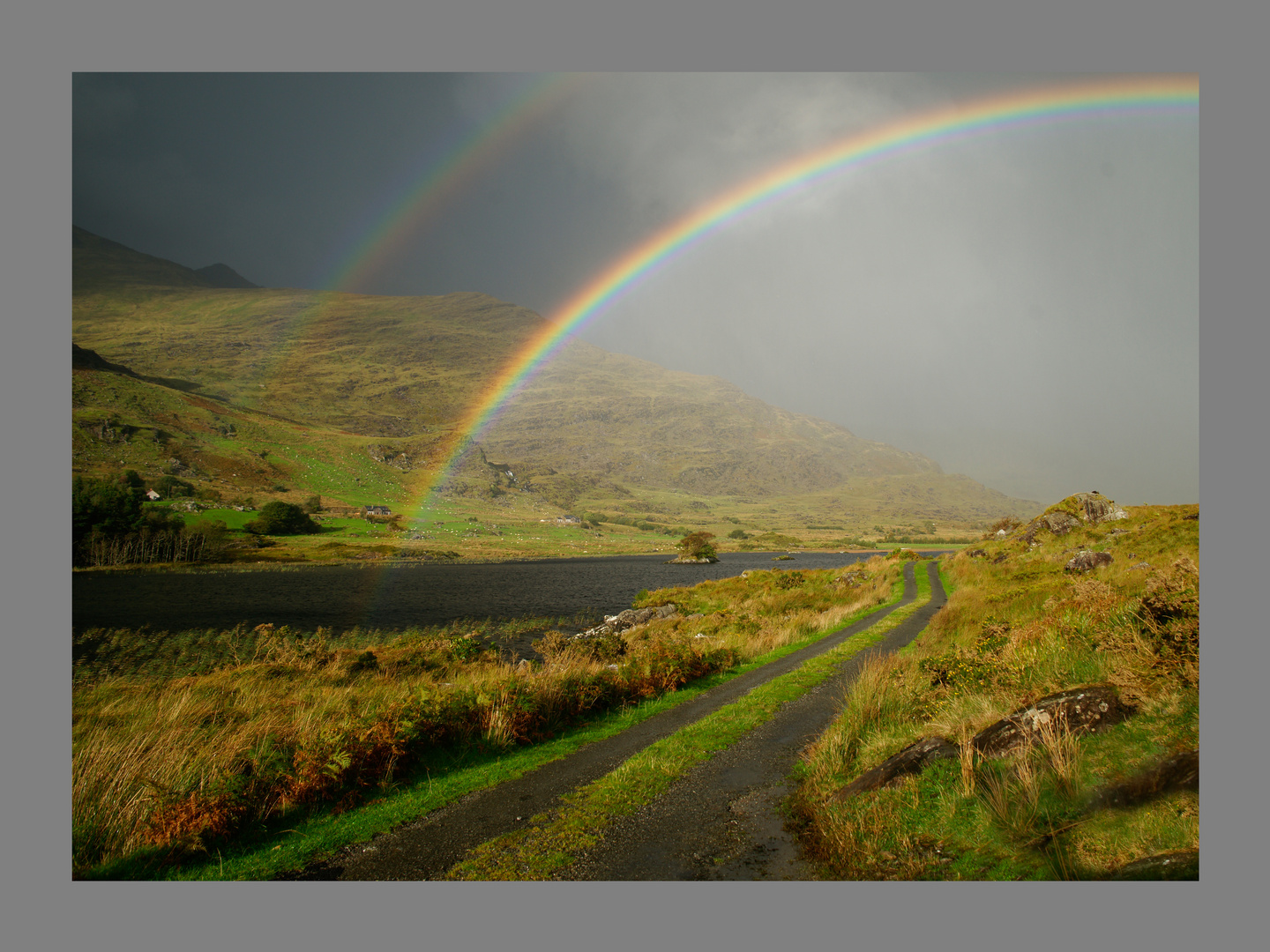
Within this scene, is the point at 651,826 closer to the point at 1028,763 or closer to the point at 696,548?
the point at 1028,763

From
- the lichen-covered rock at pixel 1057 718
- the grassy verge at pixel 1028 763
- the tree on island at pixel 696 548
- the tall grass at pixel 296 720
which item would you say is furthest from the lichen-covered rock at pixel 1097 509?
the tree on island at pixel 696 548

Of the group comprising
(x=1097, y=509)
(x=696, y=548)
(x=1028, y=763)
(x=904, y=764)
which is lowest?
(x=696, y=548)

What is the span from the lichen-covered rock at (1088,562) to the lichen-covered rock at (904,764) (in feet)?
59.8

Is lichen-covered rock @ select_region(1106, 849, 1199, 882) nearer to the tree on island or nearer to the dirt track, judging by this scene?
the dirt track

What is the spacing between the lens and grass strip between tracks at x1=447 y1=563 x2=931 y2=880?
7.12 metres

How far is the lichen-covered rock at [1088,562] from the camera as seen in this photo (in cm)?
2167

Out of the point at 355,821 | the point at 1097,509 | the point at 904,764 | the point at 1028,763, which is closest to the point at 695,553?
the point at 1097,509

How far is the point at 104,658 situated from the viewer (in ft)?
89.8

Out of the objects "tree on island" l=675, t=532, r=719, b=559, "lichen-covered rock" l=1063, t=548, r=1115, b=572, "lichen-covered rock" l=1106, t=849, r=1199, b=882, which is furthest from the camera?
"tree on island" l=675, t=532, r=719, b=559

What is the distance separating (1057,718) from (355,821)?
30.5 feet

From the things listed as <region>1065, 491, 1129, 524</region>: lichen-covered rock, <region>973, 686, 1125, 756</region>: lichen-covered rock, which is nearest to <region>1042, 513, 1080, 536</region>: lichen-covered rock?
<region>1065, 491, 1129, 524</region>: lichen-covered rock

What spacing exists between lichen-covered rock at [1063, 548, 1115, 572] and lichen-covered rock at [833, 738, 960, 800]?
18239mm

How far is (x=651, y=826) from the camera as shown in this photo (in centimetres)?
793

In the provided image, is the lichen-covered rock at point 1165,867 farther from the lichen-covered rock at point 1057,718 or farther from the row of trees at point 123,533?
the row of trees at point 123,533
